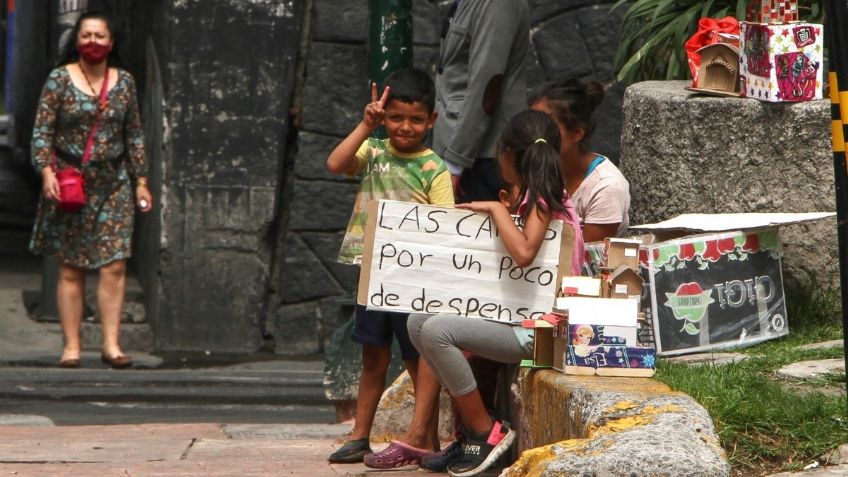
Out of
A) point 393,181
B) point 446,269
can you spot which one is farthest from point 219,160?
point 446,269

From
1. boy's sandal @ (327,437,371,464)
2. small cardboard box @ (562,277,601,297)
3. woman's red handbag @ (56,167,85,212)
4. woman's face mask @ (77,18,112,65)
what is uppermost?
woman's face mask @ (77,18,112,65)

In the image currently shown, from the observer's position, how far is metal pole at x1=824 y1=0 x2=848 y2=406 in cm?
411

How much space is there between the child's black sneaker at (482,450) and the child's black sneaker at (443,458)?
0.32ft

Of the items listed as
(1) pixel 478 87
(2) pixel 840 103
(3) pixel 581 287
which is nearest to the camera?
(2) pixel 840 103

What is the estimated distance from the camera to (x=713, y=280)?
211 inches

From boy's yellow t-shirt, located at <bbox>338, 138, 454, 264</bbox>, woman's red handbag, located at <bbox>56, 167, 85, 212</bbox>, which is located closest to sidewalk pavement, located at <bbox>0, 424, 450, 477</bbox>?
boy's yellow t-shirt, located at <bbox>338, 138, 454, 264</bbox>

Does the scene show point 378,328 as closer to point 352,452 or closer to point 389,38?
point 352,452

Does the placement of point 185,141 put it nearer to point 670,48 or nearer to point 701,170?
point 670,48

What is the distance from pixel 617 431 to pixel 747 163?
2.20 m

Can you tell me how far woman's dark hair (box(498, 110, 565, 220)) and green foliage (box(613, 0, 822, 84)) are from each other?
183cm

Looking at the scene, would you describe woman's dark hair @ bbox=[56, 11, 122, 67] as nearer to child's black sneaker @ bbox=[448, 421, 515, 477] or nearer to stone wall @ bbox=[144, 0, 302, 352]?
stone wall @ bbox=[144, 0, 302, 352]

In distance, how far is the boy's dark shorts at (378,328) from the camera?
5.30 meters

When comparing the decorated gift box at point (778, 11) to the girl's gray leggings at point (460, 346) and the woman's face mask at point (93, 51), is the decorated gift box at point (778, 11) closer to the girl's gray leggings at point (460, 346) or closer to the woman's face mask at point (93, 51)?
the girl's gray leggings at point (460, 346)

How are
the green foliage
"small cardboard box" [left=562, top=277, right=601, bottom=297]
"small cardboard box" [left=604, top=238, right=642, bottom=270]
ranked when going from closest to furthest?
"small cardboard box" [left=562, top=277, right=601, bottom=297], "small cardboard box" [left=604, top=238, right=642, bottom=270], the green foliage
